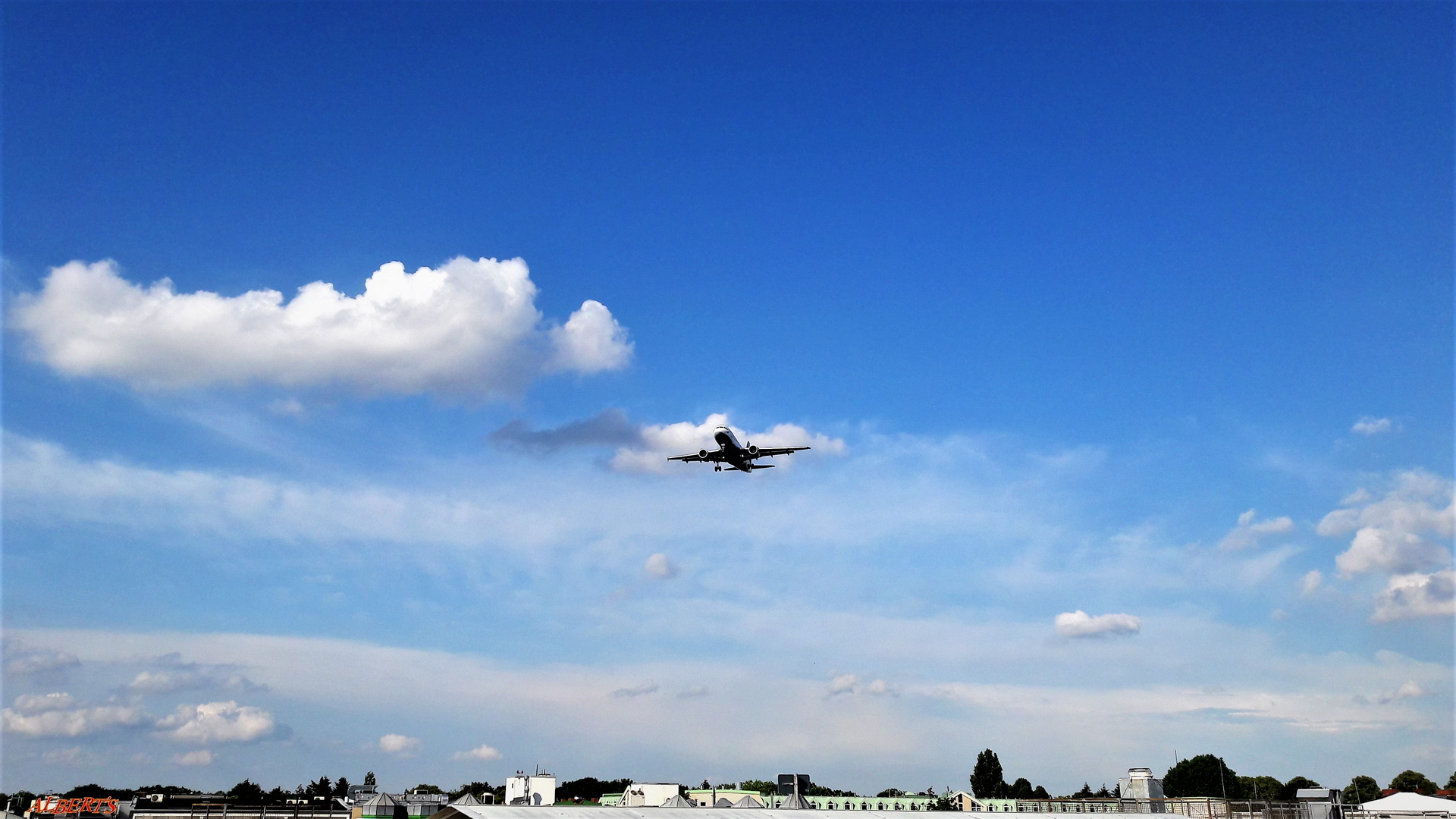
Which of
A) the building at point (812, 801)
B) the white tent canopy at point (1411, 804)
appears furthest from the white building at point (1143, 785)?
the white tent canopy at point (1411, 804)

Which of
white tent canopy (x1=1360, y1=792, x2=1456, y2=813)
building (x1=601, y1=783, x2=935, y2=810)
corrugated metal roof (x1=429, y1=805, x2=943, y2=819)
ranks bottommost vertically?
white tent canopy (x1=1360, y1=792, x2=1456, y2=813)

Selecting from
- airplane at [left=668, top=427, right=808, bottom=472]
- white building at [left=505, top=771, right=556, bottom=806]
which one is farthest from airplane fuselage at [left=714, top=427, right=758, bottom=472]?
white building at [left=505, top=771, right=556, bottom=806]

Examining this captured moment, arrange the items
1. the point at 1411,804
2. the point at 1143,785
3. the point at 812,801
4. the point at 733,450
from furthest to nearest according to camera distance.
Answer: the point at 1411,804 → the point at 812,801 → the point at 1143,785 → the point at 733,450

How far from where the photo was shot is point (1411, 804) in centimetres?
15088

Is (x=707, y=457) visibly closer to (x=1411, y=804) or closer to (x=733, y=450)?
(x=733, y=450)

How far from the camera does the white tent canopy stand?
144 m

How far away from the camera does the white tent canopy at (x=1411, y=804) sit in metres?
144

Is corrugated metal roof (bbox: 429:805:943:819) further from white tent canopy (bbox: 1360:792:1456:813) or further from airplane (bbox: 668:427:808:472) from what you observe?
white tent canopy (bbox: 1360:792:1456:813)

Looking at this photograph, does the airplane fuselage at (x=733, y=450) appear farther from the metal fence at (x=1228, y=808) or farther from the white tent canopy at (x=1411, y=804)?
the white tent canopy at (x=1411, y=804)

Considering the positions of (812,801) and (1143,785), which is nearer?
(1143,785)

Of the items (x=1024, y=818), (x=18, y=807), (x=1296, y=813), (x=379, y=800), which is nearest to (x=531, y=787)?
(x=379, y=800)

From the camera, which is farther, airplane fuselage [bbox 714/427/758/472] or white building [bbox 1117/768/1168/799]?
white building [bbox 1117/768/1168/799]

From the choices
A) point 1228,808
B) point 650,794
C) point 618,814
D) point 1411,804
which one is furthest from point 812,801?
point 1411,804

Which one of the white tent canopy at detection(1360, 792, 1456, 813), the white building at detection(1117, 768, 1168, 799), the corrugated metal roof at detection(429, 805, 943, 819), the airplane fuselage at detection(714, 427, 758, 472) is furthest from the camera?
the white tent canopy at detection(1360, 792, 1456, 813)
